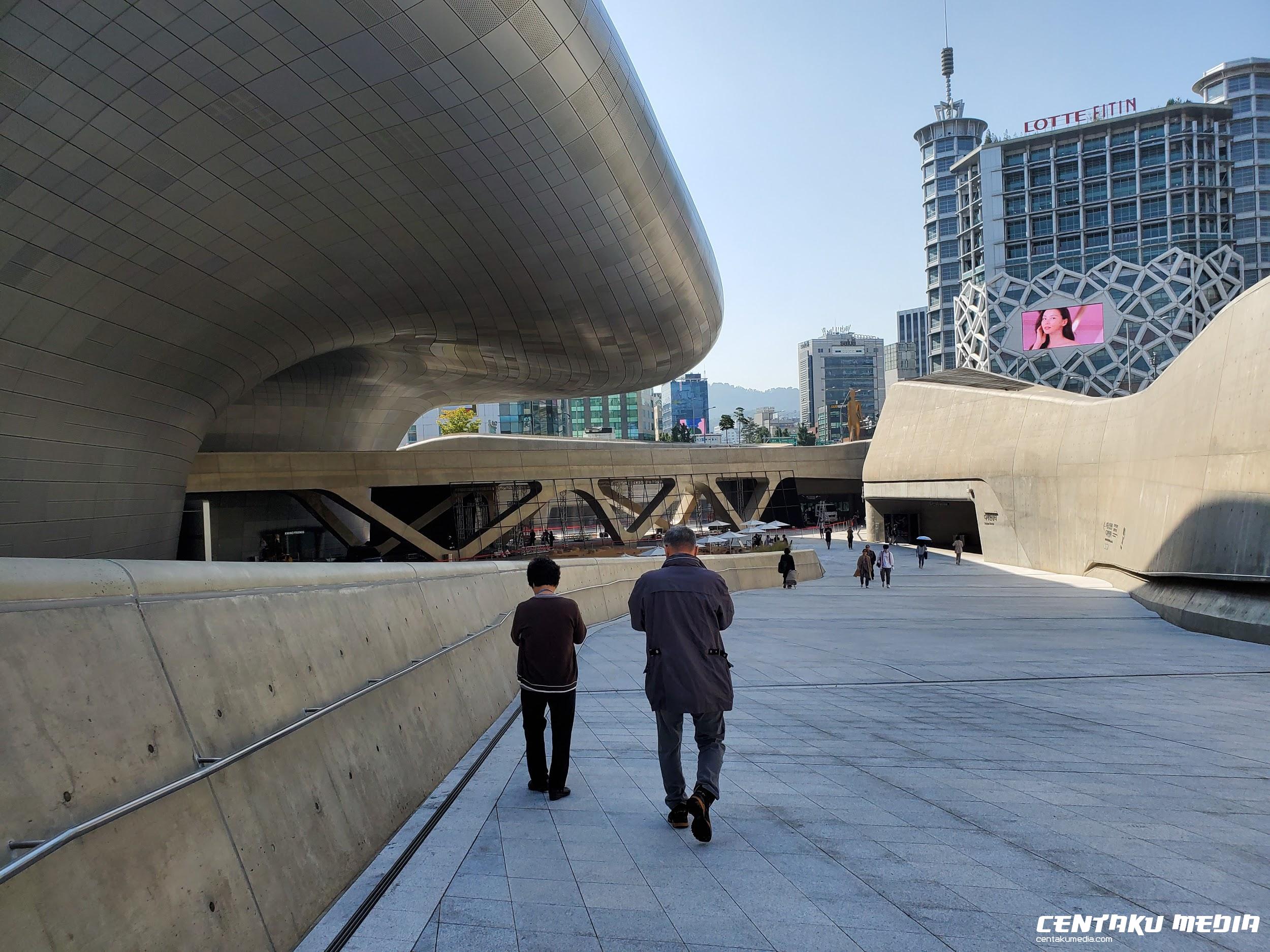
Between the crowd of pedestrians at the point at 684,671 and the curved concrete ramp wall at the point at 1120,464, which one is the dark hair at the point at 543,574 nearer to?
the crowd of pedestrians at the point at 684,671

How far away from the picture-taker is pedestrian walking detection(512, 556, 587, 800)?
4645mm

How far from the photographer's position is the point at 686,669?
3.99m

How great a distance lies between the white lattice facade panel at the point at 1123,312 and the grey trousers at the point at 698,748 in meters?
89.5

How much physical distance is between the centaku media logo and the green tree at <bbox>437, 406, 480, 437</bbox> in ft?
277

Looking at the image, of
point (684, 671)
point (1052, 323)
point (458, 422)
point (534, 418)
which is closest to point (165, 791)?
point (684, 671)

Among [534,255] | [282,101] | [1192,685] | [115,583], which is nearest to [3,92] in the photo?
[282,101]

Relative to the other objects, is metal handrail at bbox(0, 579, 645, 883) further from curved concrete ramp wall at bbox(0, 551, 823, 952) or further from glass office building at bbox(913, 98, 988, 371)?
glass office building at bbox(913, 98, 988, 371)

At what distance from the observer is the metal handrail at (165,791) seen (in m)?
1.88

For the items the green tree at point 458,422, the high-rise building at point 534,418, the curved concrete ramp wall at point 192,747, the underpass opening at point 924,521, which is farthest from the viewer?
the high-rise building at point 534,418

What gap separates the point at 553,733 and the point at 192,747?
7.48 ft

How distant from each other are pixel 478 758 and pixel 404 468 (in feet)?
104

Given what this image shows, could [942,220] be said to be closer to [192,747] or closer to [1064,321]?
[1064,321]

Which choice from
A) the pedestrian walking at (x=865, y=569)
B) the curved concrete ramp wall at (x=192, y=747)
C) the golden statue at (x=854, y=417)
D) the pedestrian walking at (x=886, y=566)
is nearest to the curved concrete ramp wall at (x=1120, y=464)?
the pedestrian walking at (x=886, y=566)

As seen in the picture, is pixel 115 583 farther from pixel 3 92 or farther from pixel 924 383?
pixel 924 383
